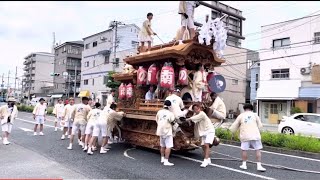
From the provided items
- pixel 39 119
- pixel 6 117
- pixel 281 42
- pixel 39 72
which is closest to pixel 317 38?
pixel 281 42

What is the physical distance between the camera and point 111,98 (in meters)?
12.9

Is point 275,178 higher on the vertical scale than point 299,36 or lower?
lower

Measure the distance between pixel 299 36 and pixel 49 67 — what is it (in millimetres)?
63001

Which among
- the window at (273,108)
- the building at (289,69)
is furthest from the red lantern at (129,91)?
the window at (273,108)

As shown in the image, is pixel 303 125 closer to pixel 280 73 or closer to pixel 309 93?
pixel 309 93

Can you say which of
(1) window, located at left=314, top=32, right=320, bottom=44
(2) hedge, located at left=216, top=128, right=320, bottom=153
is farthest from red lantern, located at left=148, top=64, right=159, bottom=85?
(1) window, located at left=314, top=32, right=320, bottom=44

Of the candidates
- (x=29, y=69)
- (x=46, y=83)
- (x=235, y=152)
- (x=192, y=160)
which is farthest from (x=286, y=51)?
(x=29, y=69)

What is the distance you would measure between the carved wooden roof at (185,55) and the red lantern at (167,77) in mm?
374

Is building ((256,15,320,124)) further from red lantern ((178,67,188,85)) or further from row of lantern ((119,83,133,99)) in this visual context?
red lantern ((178,67,188,85))

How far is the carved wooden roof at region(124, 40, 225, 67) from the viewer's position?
32.5 ft

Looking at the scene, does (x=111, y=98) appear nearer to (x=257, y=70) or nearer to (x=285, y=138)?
(x=285, y=138)

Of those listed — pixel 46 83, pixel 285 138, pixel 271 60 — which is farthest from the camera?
pixel 46 83

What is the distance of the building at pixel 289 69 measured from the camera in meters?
26.6

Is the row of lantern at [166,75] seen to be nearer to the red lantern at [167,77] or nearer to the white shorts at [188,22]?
the red lantern at [167,77]
